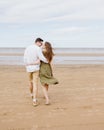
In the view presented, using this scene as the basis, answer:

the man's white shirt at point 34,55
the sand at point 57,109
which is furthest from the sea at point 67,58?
the sand at point 57,109

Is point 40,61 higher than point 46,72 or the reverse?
higher

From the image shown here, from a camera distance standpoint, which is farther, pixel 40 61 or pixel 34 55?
pixel 40 61

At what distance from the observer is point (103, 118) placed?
834 cm

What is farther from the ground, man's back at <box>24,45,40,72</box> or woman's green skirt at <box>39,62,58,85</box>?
man's back at <box>24,45,40,72</box>

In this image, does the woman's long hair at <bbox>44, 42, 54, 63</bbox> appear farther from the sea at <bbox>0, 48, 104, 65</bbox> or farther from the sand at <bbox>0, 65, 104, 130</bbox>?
the sand at <bbox>0, 65, 104, 130</bbox>

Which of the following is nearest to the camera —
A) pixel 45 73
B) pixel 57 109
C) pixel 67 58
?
pixel 57 109

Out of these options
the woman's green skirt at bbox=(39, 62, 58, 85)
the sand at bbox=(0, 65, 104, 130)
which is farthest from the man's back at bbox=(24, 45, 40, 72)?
the sand at bbox=(0, 65, 104, 130)

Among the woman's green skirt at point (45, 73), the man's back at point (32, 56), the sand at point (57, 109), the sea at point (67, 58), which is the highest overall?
the man's back at point (32, 56)

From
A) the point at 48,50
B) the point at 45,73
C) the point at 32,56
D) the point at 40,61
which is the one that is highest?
the point at 48,50

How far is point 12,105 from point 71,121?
2421mm

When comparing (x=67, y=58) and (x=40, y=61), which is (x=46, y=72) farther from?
(x=67, y=58)

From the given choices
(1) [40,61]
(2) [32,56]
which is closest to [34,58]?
(2) [32,56]

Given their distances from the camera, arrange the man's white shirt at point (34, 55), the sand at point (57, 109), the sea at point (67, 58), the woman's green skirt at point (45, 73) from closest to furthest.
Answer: the sand at point (57, 109) < the man's white shirt at point (34, 55) < the woman's green skirt at point (45, 73) < the sea at point (67, 58)

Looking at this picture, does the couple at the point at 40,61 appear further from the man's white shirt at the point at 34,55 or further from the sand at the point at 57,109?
the sand at the point at 57,109
